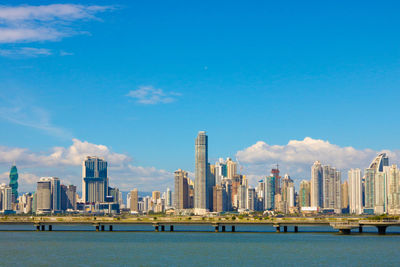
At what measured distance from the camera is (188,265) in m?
97.8

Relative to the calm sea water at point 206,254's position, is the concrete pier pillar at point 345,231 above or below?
above

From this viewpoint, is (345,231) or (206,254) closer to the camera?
(206,254)

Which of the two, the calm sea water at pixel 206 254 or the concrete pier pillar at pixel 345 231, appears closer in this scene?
the calm sea water at pixel 206 254

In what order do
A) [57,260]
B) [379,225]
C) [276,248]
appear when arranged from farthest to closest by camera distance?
[379,225], [276,248], [57,260]

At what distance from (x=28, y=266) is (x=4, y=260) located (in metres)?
10.8

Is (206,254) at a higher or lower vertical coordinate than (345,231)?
lower

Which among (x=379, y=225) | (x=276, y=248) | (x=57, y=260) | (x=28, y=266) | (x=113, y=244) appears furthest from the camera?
(x=379, y=225)

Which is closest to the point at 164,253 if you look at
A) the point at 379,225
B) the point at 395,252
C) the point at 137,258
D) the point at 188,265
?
the point at 137,258

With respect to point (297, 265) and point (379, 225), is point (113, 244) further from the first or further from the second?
point (379, 225)

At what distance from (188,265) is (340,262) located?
81.0 feet

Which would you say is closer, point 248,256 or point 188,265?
point 188,265

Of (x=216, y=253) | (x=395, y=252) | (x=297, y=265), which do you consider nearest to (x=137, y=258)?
(x=216, y=253)

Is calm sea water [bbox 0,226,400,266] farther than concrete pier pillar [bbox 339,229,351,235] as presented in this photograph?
No

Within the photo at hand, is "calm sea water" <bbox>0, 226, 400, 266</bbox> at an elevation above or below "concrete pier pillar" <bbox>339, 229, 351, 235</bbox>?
below
